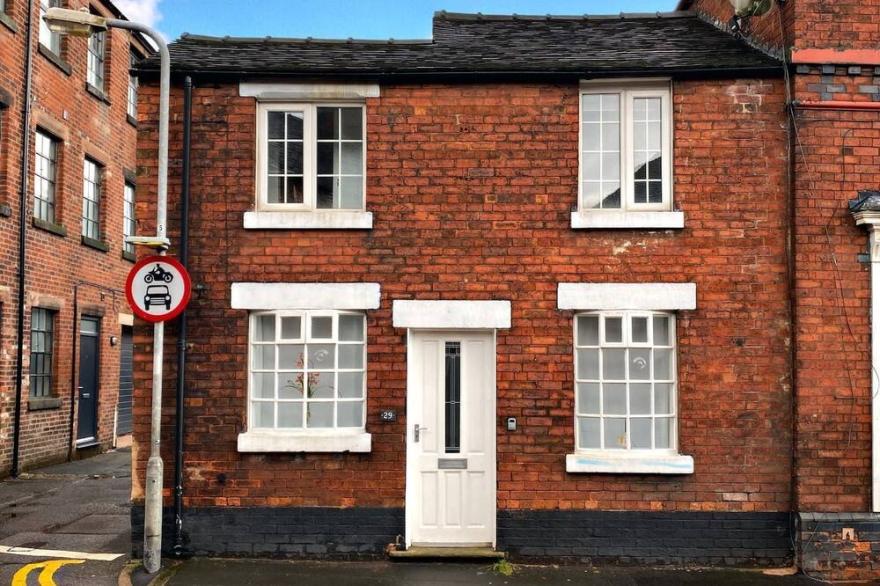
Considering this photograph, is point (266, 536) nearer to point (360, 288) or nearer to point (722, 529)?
point (360, 288)

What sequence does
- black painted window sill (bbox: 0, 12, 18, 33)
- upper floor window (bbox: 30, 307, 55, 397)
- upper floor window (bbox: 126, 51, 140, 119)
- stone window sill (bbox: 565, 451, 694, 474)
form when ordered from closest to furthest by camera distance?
stone window sill (bbox: 565, 451, 694, 474), black painted window sill (bbox: 0, 12, 18, 33), upper floor window (bbox: 30, 307, 55, 397), upper floor window (bbox: 126, 51, 140, 119)

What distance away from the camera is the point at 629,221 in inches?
324

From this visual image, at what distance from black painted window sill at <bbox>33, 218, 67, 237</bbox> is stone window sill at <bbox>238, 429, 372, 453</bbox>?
311 inches

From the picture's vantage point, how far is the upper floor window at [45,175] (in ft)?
46.5

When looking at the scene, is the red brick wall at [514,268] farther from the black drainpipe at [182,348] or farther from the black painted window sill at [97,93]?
the black painted window sill at [97,93]

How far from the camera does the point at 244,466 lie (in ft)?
27.1

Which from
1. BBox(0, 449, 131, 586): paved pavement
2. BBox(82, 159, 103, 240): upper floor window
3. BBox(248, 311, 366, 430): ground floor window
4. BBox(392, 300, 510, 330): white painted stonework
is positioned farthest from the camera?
BBox(82, 159, 103, 240): upper floor window

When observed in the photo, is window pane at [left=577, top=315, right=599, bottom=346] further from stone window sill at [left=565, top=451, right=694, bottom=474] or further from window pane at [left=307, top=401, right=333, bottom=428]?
window pane at [left=307, top=401, right=333, bottom=428]

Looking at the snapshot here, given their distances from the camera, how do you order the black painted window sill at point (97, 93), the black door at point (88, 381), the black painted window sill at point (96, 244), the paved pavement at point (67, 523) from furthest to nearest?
the black painted window sill at point (97, 93) → the black door at point (88, 381) → the black painted window sill at point (96, 244) → the paved pavement at point (67, 523)

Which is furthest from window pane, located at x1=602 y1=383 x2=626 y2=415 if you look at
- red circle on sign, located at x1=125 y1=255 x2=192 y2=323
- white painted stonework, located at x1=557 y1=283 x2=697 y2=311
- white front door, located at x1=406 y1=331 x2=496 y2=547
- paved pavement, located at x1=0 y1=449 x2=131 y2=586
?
paved pavement, located at x1=0 y1=449 x2=131 y2=586

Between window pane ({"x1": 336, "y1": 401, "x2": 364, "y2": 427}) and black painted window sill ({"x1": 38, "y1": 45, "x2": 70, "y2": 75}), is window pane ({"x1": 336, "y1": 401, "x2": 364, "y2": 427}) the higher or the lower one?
the lower one

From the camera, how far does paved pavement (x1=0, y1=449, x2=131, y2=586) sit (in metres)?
7.84

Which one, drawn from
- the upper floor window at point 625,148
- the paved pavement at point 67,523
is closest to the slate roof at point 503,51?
the upper floor window at point 625,148

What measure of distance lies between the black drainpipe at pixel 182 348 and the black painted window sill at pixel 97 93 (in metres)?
8.86
